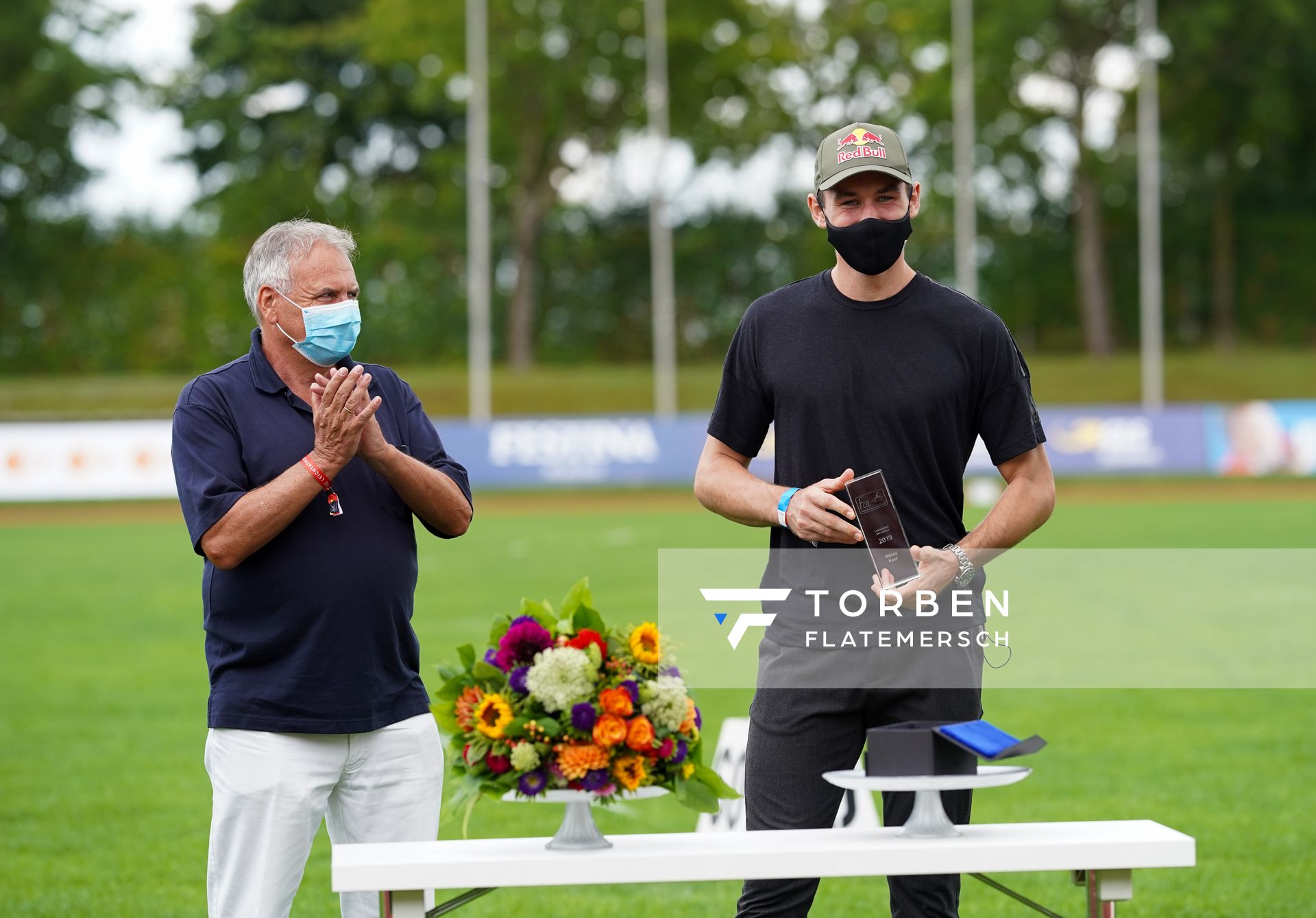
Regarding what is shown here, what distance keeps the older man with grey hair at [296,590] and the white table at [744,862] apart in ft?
1.77

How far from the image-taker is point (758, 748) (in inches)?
149

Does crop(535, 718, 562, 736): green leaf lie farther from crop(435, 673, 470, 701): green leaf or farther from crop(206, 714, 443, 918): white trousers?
crop(206, 714, 443, 918): white trousers

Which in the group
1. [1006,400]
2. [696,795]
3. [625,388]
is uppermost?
[625,388]

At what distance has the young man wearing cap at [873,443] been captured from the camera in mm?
3693

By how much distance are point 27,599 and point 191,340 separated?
2708 centimetres

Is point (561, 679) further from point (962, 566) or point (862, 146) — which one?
point (862, 146)

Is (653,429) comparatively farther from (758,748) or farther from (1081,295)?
(758,748)

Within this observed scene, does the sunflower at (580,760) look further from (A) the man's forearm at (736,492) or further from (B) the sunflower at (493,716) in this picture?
(A) the man's forearm at (736,492)

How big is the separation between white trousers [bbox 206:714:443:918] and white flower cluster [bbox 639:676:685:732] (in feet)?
2.82

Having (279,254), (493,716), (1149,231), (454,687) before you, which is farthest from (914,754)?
(1149,231)

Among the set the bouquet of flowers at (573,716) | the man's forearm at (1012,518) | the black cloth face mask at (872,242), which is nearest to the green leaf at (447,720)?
the bouquet of flowers at (573,716)

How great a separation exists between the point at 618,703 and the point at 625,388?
113 ft

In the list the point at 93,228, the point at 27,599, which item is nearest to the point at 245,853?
the point at 27,599

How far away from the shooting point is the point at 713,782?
10.9 ft
